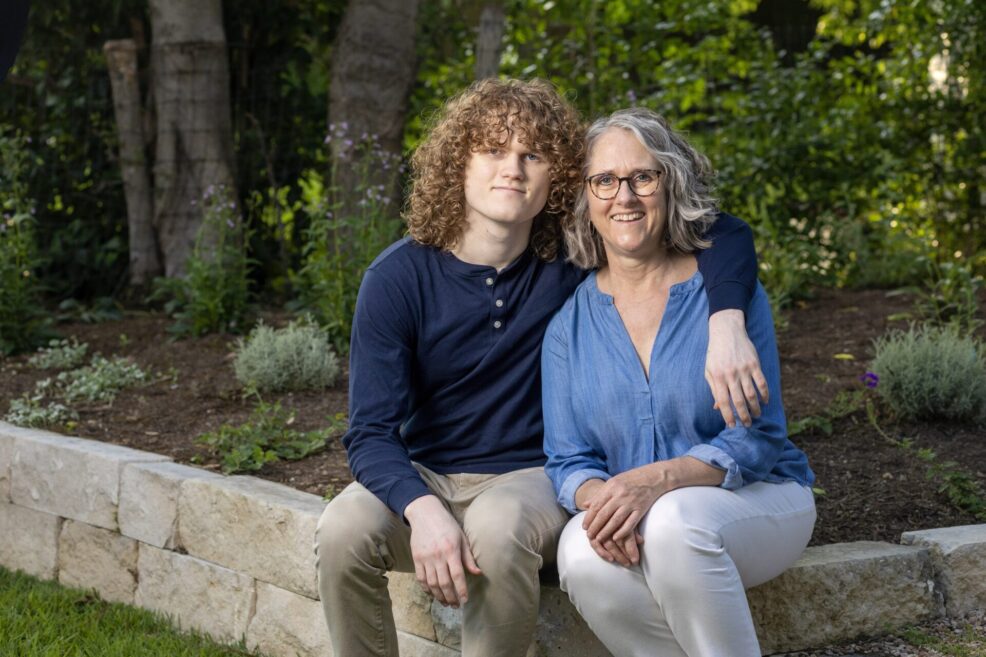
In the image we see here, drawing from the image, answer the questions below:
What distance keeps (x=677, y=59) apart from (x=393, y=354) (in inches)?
193

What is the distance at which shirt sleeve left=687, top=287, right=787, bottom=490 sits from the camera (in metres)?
2.43

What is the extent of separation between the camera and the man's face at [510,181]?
269 centimetres

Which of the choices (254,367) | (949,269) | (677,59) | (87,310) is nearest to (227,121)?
(87,310)

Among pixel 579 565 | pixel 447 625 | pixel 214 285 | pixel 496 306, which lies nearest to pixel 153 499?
pixel 447 625

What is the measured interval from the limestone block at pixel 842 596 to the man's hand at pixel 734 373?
20.3 inches

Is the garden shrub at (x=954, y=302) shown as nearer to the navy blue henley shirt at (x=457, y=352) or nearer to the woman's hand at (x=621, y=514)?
the navy blue henley shirt at (x=457, y=352)

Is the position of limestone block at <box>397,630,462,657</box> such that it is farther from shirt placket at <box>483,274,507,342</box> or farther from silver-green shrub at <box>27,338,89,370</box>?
silver-green shrub at <box>27,338,89,370</box>

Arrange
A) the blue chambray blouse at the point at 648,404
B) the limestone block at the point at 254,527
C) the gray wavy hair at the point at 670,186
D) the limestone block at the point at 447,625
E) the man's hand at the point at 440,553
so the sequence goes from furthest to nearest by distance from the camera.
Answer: the limestone block at the point at 254,527, the limestone block at the point at 447,625, the gray wavy hair at the point at 670,186, the blue chambray blouse at the point at 648,404, the man's hand at the point at 440,553

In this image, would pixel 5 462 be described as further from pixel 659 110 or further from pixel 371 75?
pixel 659 110

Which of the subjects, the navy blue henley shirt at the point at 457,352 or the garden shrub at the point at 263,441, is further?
the garden shrub at the point at 263,441

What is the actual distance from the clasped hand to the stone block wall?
34 centimetres

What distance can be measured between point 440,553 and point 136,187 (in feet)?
15.0

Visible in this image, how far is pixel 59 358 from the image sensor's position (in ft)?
17.1

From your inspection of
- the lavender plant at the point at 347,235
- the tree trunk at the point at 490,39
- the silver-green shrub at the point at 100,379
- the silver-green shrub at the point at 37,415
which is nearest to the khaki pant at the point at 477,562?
the silver-green shrub at the point at 37,415
